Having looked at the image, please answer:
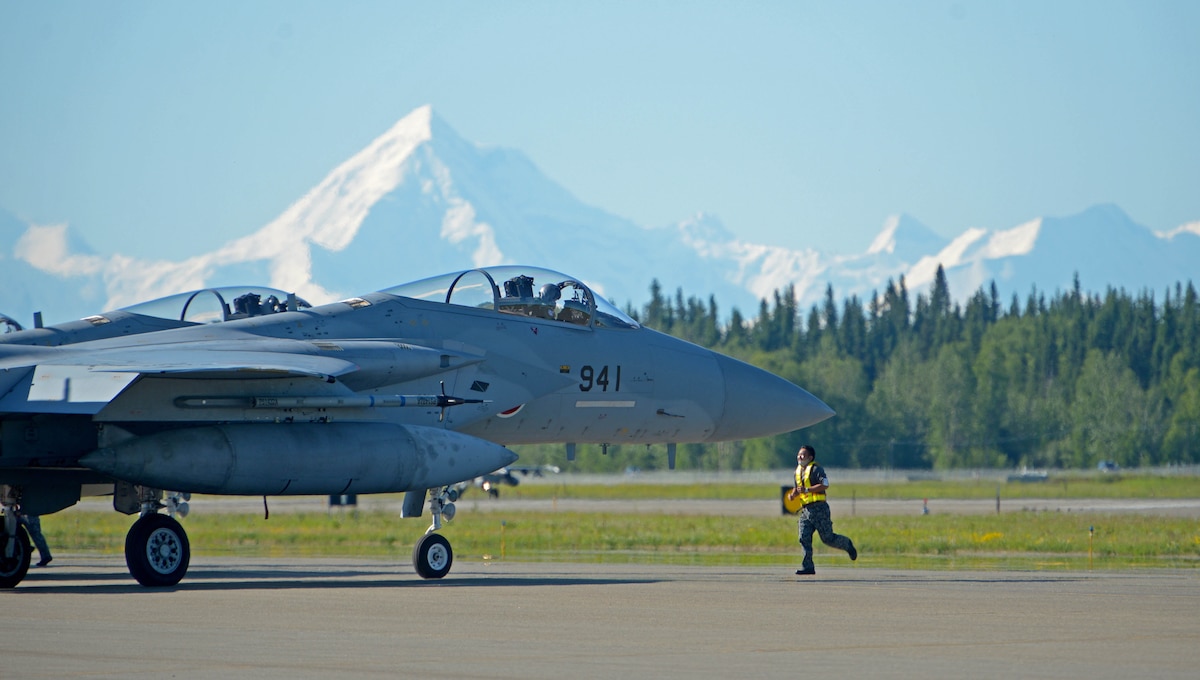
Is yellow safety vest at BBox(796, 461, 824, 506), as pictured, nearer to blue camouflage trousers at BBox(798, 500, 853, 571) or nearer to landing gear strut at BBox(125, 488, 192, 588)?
blue camouflage trousers at BBox(798, 500, 853, 571)

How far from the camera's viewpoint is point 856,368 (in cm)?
14788

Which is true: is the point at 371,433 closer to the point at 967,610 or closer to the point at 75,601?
the point at 75,601

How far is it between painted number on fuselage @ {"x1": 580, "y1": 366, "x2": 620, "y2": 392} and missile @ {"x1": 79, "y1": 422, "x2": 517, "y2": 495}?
7.26ft

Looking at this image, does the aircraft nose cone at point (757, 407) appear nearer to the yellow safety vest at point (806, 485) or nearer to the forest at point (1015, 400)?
the yellow safety vest at point (806, 485)

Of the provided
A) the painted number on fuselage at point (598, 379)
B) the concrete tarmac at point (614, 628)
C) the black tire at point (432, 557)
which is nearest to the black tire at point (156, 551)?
the concrete tarmac at point (614, 628)

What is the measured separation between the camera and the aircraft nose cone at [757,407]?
21391 millimetres

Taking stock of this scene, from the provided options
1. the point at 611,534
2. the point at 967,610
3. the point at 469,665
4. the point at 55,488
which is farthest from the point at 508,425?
the point at 611,534

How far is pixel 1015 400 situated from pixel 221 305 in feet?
411

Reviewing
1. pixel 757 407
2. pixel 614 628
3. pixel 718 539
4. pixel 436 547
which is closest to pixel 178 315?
pixel 436 547

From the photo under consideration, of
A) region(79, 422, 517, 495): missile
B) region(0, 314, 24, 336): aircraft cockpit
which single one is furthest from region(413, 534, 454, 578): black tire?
region(0, 314, 24, 336): aircraft cockpit

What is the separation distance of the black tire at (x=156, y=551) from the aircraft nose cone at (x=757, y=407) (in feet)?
24.7

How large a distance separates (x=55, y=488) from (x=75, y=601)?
3.75m

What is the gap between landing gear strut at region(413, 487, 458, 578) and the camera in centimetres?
1881

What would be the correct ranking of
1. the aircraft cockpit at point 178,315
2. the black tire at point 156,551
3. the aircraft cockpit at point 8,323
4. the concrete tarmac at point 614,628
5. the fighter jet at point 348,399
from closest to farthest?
the concrete tarmac at point 614,628 → the fighter jet at point 348,399 → the black tire at point 156,551 → the aircraft cockpit at point 178,315 → the aircraft cockpit at point 8,323
